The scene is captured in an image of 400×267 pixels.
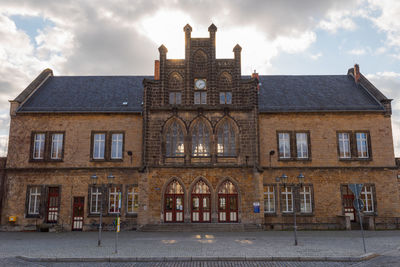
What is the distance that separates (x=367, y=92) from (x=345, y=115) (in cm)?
429

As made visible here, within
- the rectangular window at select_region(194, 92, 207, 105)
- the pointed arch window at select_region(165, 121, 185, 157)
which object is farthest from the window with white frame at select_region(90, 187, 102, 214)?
the rectangular window at select_region(194, 92, 207, 105)

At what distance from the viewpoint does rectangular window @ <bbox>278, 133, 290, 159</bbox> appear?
25969 mm

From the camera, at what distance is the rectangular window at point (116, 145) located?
26.0 m

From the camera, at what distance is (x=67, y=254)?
44.8 feet

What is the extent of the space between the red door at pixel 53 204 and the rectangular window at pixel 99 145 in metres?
4.19

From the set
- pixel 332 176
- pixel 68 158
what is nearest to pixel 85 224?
pixel 68 158

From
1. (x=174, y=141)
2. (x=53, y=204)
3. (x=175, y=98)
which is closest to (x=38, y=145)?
(x=53, y=204)

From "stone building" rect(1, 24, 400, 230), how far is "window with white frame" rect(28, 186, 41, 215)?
0.26ft

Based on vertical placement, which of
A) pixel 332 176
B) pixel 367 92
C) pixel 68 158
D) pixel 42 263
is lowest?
pixel 42 263

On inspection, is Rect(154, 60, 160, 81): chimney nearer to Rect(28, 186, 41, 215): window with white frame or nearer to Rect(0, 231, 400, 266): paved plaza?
Rect(28, 186, 41, 215): window with white frame

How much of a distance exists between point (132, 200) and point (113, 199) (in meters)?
1.55

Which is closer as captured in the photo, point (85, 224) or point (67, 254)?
point (67, 254)

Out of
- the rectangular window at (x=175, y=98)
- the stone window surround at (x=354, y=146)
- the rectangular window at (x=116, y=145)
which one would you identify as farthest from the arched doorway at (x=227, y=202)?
the stone window surround at (x=354, y=146)

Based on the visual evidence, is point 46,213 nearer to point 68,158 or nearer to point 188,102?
point 68,158
